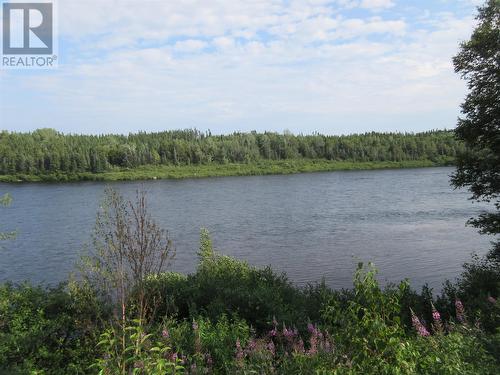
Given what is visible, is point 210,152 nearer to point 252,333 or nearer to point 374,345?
point 252,333

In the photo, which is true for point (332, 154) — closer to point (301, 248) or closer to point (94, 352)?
point (301, 248)

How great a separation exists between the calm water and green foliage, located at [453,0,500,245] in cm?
563

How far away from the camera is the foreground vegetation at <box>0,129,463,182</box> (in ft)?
462

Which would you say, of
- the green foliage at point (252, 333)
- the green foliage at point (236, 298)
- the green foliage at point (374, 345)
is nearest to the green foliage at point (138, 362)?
the green foliage at point (252, 333)

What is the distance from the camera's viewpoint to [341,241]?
1358 inches

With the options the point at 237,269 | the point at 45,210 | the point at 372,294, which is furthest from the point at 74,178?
the point at 372,294

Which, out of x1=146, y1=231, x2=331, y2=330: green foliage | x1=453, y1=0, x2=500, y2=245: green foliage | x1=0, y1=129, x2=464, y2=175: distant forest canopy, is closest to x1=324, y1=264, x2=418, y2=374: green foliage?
x1=146, y1=231, x2=331, y2=330: green foliage

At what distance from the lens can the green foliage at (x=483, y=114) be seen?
16609 millimetres

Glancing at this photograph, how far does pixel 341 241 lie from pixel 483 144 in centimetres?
1810

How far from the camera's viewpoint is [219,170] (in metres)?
149

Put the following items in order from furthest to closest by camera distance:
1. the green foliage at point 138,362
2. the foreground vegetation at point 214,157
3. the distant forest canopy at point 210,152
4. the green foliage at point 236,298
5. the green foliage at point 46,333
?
1. the distant forest canopy at point 210,152
2. the foreground vegetation at point 214,157
3. the green foliage at point 236,298
4. the green foliage at point 46,333
5. the green foliage at point 138,362

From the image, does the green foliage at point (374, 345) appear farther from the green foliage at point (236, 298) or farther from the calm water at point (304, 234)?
the calm water at point (304, 234)

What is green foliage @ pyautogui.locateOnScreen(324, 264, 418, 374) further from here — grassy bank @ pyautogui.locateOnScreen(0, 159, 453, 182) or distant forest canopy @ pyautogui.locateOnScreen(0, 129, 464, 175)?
distant forest canopy @ pyautogui.locateOnScreen(0, 129, 464, 175)

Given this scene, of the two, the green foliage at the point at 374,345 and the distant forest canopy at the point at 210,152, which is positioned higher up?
the distant forest canopy at the point at 210,152
